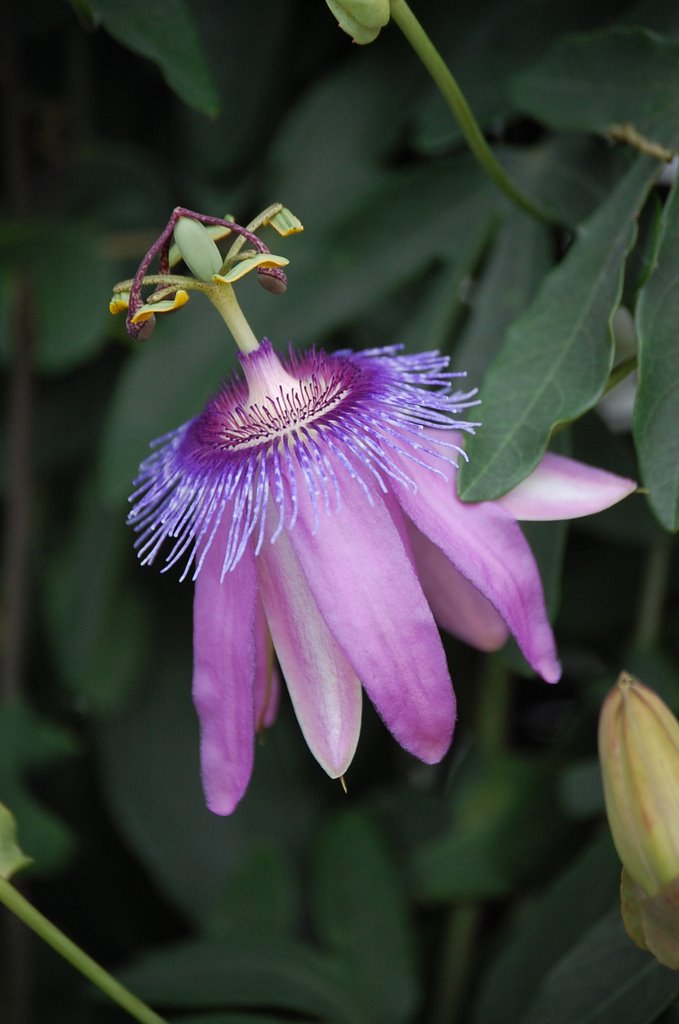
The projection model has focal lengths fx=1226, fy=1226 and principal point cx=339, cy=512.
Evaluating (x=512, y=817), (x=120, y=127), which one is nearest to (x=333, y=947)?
(x=512, y=817)

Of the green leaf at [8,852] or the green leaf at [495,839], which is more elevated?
the green leaf at [8,852]

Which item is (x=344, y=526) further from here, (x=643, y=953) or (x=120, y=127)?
(x=120, y=127)

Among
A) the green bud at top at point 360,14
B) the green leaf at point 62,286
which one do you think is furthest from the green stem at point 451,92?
the green leaf at point 62,286

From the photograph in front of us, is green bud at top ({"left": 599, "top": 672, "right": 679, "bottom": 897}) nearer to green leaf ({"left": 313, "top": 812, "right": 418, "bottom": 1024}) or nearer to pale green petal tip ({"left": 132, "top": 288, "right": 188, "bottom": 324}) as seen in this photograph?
pale green petal tip ({"left": 132, "top": 288, "right": 188, "bottom": 324})

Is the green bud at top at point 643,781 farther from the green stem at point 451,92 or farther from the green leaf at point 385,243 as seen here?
the green leaf at point 385,243

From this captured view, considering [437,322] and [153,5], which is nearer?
[153,5]

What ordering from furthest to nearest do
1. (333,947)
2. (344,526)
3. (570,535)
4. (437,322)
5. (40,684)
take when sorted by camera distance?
(40,684) < (570,535) < (333,947) < (437,322) < (344,526)

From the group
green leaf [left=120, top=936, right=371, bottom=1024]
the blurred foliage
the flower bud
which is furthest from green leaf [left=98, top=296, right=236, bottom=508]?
the flower bud

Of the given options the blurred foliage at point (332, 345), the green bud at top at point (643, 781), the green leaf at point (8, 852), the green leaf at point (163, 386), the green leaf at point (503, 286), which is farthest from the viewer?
the green leaf at point (163, 386)
